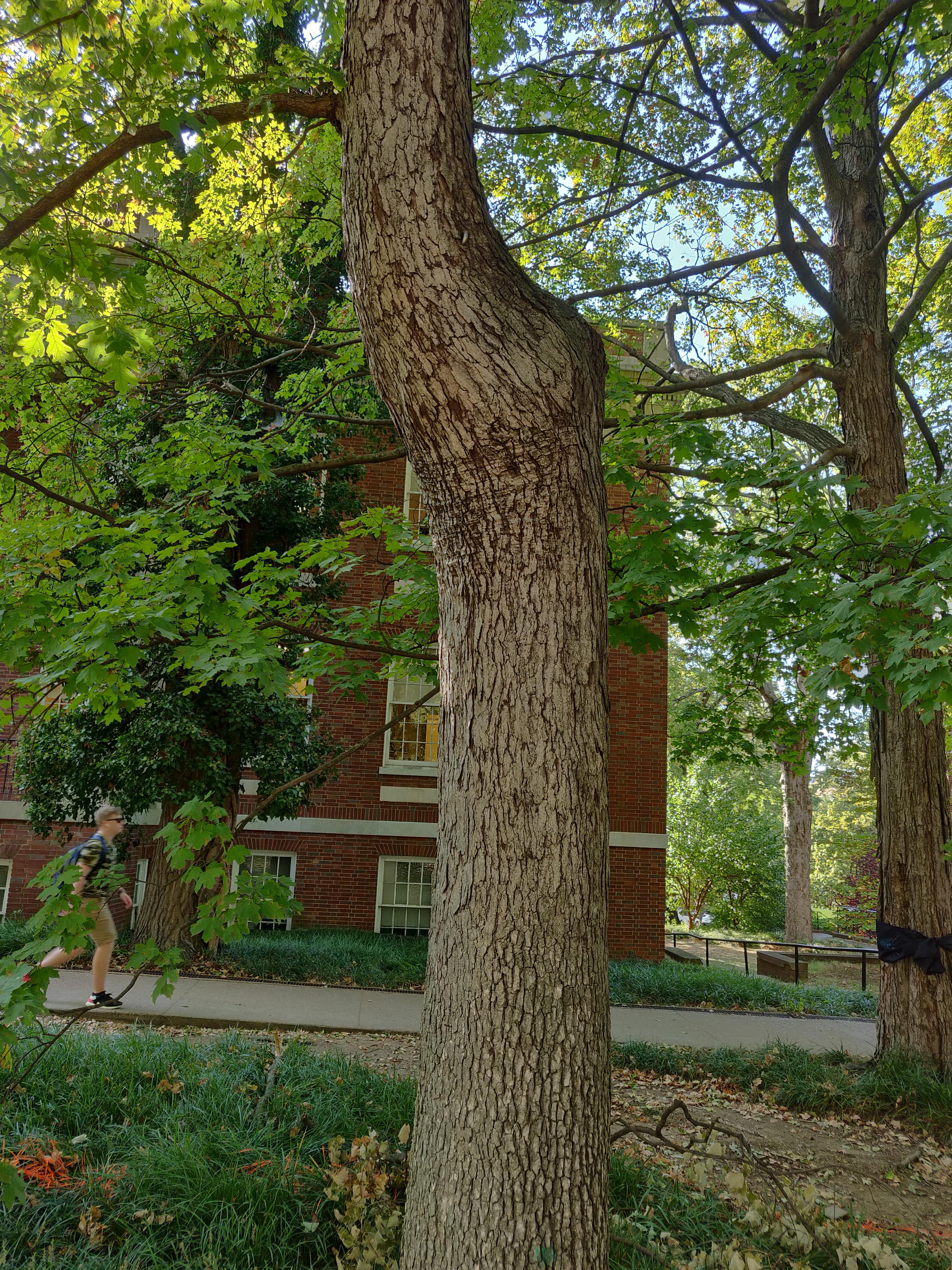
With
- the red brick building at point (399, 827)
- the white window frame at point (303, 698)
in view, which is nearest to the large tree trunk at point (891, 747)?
the red brick building at point (399, 827)

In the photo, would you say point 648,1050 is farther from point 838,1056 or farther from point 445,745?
point 445,745

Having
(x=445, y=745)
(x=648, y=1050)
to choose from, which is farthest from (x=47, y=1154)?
(x=648, y=1050)

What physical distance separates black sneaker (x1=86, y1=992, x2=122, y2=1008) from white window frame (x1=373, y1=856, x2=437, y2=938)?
6.36 meters

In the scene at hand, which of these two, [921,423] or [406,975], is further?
[406,975]

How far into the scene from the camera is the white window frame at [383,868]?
14352 mm

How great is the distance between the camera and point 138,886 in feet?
44.5

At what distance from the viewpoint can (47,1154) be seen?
4105mm

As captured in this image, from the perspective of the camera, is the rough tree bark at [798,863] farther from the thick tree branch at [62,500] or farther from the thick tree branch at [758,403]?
the thick tree branch at [62,500]

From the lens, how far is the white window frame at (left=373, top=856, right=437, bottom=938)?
14.4 metres

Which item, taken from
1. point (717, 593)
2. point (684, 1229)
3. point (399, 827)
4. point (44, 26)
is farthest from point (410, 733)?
point (44, 26)

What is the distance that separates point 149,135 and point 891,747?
22.5ft

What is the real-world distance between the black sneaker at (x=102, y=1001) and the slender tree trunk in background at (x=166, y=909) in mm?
2073

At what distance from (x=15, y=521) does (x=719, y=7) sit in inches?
397

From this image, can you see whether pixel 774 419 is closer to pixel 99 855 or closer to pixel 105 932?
pixel 99 855
